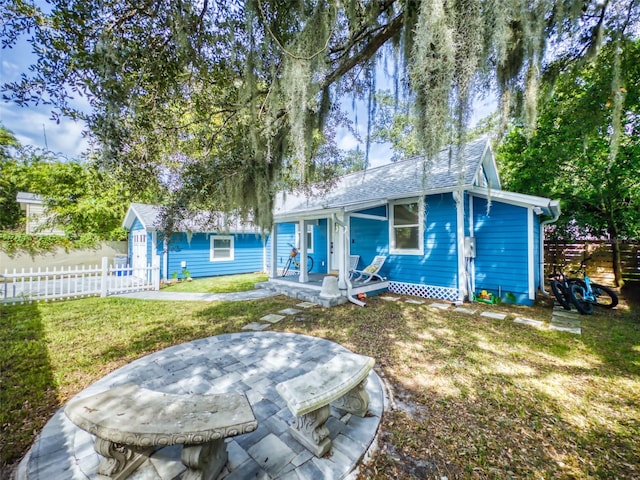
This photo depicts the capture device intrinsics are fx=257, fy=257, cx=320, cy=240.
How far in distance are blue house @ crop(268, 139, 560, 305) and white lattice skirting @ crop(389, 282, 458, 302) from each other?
0.02m

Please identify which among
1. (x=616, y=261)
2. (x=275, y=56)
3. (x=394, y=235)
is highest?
(x=275, y=56)

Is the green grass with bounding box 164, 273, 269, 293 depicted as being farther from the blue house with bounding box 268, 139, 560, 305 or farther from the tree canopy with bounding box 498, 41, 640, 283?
the tree canopy with bounding box 498, 41, 640, 283

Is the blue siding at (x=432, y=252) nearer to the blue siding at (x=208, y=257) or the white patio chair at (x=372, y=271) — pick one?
the white patio chair at (x=372, y=271)

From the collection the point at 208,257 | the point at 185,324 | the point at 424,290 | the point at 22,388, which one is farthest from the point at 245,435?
the point at 208,257

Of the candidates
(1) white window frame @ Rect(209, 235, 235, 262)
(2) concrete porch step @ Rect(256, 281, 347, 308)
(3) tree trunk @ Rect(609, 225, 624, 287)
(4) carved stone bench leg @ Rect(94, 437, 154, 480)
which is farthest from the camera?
(1) white window frame @ Rect(209, 235, 235, 262)

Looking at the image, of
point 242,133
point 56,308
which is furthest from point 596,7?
point 56,308

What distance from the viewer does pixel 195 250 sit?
33.7 feet

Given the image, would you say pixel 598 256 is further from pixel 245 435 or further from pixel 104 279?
pixel 104 279

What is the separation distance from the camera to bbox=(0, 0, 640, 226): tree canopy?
2398mm

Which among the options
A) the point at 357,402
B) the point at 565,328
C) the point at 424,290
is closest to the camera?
the point at 357,402

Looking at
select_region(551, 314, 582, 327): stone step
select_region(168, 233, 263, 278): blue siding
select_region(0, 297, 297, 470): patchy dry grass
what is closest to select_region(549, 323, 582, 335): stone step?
select_region(551, 314, 582, 327): stone step

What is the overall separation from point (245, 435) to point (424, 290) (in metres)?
5.75

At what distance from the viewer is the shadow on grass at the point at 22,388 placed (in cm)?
195

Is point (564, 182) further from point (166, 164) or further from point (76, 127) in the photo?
point (76, 127)
